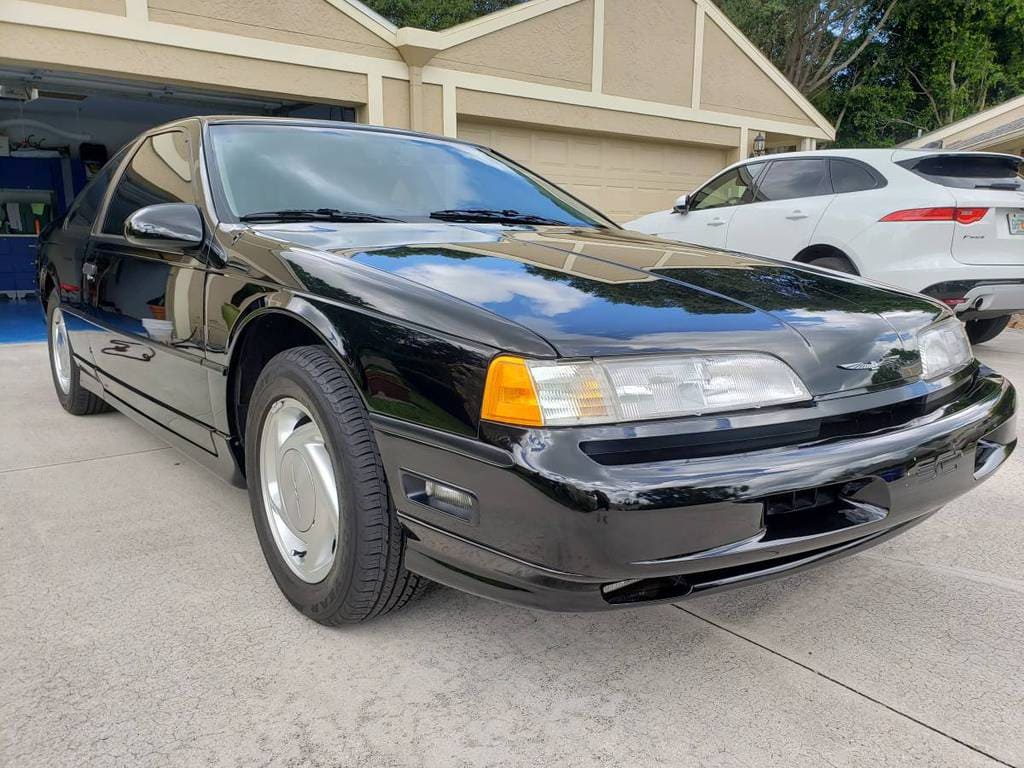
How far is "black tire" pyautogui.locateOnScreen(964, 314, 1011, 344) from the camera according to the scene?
639 cm

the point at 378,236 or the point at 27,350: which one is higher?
the point at 378,236

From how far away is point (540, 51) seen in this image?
10312mm

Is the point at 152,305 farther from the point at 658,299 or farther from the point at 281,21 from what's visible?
the point at 281,21

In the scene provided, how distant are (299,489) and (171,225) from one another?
3.33 ft

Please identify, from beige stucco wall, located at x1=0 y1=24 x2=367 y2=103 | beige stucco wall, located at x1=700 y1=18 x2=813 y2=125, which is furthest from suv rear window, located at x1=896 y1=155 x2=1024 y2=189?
beige stucco wall, located at x1=700 y1=18 x2=813 y2=125

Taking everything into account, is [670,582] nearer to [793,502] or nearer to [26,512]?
[793,502]

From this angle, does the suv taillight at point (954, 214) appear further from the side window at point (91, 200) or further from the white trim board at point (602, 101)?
the white trim board at point (602, 101)

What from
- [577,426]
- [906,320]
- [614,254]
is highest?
[614,254]

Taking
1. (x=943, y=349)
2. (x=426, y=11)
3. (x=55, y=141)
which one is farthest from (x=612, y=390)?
(x=426, y=11)

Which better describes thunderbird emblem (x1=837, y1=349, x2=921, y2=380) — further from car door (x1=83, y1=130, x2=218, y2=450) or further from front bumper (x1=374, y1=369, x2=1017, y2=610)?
car door (x1=83, y1=130, x2=218, y2=450)

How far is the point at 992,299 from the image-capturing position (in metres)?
5.11

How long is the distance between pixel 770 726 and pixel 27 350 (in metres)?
7.41

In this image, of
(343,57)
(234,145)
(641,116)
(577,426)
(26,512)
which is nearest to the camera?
(577,426)

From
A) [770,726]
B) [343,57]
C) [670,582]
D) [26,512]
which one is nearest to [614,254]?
[670,582]
